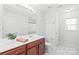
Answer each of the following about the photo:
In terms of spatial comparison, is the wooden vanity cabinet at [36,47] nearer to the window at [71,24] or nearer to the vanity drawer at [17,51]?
the vanity drawer at [17,51]

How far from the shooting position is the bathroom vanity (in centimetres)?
134

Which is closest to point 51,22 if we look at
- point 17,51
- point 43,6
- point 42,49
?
point 43,6

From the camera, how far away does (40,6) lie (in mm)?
1517

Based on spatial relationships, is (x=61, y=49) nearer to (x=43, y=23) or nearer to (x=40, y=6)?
(x=43, y=23)

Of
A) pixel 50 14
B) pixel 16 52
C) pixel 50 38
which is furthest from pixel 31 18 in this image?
pixel 16 52

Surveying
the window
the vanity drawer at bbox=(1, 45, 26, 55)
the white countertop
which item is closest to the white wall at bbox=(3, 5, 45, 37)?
the white countertop

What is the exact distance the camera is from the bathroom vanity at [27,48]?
134cm

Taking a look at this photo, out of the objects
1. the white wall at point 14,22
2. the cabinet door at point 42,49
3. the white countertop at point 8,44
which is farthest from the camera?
the cabinet door at point 42,49

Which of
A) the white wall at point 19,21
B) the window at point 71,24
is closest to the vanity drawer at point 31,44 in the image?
the white wall at point 19,21

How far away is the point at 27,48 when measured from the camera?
1.51 metres

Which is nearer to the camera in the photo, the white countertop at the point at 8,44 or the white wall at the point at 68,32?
the white countertop at the point at 8,44

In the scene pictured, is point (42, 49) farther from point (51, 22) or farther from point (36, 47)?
point (51, 22)
